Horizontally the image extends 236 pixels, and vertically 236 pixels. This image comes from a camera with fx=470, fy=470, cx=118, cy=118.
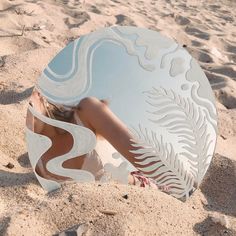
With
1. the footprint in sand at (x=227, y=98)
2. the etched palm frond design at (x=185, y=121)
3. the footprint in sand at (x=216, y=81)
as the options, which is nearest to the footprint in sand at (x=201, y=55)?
the footprint in sand at (x=216, y=81)

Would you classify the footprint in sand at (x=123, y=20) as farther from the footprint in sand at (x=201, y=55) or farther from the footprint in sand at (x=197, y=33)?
the footprint in sand at (x=201, y=55)

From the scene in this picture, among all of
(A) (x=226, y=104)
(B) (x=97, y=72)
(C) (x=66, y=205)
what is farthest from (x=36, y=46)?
(C) (x=66, y=205)

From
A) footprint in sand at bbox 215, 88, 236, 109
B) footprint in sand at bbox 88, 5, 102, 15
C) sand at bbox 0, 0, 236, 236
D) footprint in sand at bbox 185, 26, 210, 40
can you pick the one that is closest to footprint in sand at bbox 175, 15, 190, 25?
footprint in sand at bbox 185, 26, 210, 40

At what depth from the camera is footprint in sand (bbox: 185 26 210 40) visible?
4.06m

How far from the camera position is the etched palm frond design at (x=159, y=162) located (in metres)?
1.49

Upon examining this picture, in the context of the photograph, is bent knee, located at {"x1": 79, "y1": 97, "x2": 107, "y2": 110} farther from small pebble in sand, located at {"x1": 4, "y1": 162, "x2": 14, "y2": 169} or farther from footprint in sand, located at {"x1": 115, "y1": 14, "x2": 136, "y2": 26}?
footprint in sand, located at {"x1": 115, "y1": 14, "x2": 136, "y2": 26}

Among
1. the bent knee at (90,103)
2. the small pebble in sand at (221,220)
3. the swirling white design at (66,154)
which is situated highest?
the bent knee at (90,103)

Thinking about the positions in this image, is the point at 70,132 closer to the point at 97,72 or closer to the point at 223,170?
the point at 97,72

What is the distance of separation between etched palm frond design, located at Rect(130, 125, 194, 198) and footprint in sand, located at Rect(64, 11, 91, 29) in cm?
227

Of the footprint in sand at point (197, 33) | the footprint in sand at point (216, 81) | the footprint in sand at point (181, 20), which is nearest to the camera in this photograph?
the footprint in sand at point (216, 81)

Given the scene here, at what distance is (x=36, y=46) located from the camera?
293 cm

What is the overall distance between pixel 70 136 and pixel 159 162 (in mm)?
297

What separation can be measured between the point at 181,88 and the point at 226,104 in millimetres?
1192

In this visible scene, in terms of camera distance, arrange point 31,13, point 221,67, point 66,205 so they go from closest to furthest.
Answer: point 66,205
point 221,67
point 31,13
